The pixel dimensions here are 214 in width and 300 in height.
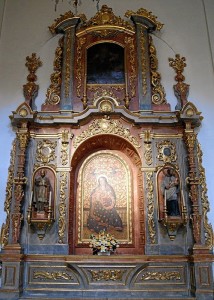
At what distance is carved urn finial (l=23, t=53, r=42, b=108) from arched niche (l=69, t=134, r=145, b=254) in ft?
5.72

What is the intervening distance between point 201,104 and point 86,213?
12.5ft

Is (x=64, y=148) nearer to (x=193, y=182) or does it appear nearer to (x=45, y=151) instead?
(x=45, y=151)

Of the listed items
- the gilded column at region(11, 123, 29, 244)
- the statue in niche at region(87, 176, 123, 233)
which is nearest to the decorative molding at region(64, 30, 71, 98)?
the gilded column at region(11, 123, 29, 244)

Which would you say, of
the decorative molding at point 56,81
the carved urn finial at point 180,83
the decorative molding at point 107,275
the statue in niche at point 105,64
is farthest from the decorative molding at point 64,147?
the carved urn finial at point 180,83

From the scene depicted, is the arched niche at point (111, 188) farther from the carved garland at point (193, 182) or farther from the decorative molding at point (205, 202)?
the decorative molding at point (205, 202)

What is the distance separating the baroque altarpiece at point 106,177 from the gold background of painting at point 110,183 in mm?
24

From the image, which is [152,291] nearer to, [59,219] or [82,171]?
[59,219]

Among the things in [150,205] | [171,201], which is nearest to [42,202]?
[150,205]

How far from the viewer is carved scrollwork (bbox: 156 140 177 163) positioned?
7883 mm

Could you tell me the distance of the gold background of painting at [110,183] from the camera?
775 cm

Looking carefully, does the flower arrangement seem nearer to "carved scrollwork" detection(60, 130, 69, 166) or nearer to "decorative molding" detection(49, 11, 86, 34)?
"carved scrollwork" detection(60, 130, 69, 166)

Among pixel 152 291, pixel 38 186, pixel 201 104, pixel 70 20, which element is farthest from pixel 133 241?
pixel 70 20

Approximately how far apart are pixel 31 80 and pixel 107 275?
486cm

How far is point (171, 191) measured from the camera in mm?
7504
